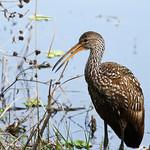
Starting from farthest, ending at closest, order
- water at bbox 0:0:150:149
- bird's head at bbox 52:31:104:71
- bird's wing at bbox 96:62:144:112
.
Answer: water at bbox 0:0:150:149
bird's head at bbox 52:31:104:71
bird's wing at bbox 96:62:144:112

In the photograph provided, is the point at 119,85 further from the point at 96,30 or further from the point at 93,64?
the point at 96,30

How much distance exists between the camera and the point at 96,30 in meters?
10.6

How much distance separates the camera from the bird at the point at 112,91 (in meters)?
6.98

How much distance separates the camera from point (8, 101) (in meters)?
8.02

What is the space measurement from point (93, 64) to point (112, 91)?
275mm

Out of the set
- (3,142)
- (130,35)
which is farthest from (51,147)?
(130,35)

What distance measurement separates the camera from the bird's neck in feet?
23.2

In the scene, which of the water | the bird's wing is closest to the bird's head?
the bird's wing

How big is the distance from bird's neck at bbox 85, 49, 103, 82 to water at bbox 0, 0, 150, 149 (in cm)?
91

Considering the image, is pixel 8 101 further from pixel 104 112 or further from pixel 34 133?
pixel 34 133

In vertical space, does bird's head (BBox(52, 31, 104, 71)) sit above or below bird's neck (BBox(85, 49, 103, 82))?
above

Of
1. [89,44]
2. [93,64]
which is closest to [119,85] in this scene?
[93,64]

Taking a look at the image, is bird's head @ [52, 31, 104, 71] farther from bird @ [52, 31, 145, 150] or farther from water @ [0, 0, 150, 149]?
water @ [0, 0, 150, 149]

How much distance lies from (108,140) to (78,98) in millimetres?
1152
